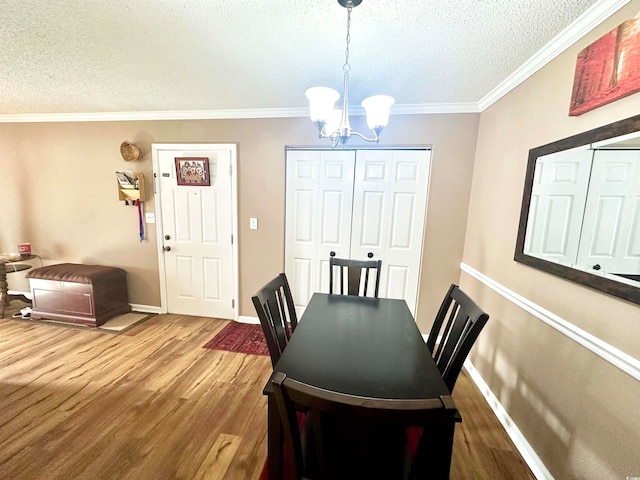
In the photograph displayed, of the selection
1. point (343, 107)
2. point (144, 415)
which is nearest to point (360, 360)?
point (343, 107)

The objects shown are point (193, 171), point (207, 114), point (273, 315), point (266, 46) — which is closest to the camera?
point (273, 315)

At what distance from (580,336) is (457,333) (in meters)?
0.53

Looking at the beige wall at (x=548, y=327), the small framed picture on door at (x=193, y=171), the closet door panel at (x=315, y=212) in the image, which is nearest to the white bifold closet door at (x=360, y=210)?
the closet door panel at (x=315, y=212)

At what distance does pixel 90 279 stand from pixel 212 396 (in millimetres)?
2030

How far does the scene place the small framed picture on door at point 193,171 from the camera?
287 cm

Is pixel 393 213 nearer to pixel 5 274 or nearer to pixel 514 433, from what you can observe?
pixel 514 433

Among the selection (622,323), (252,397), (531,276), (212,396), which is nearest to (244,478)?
(252,397)

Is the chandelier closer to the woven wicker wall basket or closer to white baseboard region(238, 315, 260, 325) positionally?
white baseboard region(238, 315, 260, 325)

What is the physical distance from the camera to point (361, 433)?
853mm

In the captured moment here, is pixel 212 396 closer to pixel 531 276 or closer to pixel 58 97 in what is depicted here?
pixel 531 276

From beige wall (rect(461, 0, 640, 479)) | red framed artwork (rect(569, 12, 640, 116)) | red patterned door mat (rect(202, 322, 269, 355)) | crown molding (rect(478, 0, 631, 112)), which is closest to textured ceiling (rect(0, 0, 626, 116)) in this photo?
crown molding (rect(478, 0, 631, 112))

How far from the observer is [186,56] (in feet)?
5.65

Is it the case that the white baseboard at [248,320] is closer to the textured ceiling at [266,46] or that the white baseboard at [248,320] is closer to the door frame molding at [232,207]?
the door frame molding at [232,207]

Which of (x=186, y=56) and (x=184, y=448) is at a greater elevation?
(x=186, y=56)
